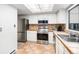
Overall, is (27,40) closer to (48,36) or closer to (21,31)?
(21,31)

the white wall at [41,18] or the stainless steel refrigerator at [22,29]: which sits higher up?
the white wall at [41,18]

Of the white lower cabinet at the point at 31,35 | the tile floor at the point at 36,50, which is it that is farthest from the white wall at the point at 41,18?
the tile floor at the point at 36,50

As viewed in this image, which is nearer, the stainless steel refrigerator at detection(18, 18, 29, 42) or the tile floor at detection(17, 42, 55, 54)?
the tile floor at detection(17, 42, 55, 54)

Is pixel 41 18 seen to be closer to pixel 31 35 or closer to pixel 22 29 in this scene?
pixel 31 35

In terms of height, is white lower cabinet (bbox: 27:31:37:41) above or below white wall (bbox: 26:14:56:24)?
below

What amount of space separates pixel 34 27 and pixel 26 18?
34.9 inches

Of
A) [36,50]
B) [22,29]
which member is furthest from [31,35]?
[36,50]

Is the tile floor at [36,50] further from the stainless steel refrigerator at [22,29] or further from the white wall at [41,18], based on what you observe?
the white wall at [41,18]

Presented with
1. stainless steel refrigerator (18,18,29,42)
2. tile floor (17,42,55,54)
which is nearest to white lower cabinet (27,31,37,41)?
stainless steel refrigerator (18,18,29,42)

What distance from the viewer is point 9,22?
4.51m

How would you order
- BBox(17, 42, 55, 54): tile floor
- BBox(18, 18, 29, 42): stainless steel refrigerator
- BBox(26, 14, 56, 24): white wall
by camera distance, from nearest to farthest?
BBox(17, 42, 55, 54): tile floor → BBox(18, 18, 29, 42): stainless steel refrigerator → BBox(26, 14, 56, 24): white wall

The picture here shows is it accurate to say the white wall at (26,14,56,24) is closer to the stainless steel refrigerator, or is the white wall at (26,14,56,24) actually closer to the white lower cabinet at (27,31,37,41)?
the stainless steel refrigerator

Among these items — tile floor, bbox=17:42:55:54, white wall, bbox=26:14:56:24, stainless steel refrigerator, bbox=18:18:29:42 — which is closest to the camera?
tile floor, bbox=17:42:55:54
